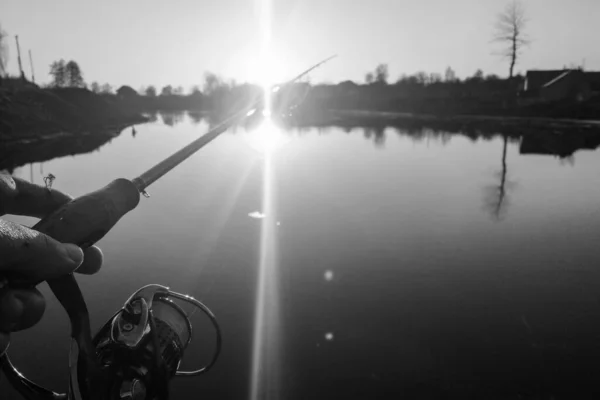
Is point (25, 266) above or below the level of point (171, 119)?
above

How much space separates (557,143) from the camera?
29406 millimetres

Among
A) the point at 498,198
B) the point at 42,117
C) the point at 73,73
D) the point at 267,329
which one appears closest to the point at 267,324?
the point at 267,329

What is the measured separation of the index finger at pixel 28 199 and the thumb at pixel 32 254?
784 millimetres

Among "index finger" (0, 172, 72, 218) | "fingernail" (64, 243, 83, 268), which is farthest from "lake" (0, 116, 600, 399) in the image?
"fingernail" (64, 243, 83, 268)

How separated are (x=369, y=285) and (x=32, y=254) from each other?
6.68 meters

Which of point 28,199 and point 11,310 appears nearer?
point 11,310

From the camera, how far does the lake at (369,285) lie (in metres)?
5.49

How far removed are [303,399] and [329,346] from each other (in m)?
1.10

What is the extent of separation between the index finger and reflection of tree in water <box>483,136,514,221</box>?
11760 millimetres

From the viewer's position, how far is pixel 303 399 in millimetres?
5129

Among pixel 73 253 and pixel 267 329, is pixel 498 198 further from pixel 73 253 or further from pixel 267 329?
pixel 73 253

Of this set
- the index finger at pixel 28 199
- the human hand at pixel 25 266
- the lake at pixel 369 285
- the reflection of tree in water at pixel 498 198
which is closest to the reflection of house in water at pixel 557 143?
the reflection of tree in water at pixel 498 198

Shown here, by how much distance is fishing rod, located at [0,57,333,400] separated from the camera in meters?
2.44

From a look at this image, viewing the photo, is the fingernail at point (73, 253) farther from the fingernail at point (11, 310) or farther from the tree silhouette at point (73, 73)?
the tree silhouette at point (73, 73)
